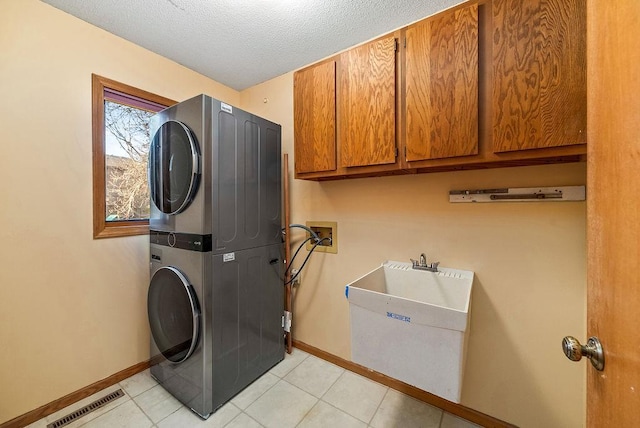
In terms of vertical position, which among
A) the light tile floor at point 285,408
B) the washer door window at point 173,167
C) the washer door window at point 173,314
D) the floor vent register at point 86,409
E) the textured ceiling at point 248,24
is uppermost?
the textured ceiling at point 248,24

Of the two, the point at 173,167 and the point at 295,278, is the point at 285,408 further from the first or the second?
the point at 173,167

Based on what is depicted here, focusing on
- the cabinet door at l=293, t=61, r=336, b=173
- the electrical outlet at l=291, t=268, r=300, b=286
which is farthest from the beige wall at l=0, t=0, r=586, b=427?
the electrical outlet at l=291, t=268, r=300, b=286

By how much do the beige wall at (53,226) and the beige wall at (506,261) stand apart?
6.08 ft

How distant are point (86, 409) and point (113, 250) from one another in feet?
3.26

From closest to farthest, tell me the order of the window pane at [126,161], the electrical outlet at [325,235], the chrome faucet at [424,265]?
1. the chrome faucet at [424,265]
2. the window pane at [126,161]
3. the electrical outlet at [325,235]

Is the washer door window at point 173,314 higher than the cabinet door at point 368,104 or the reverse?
the reverse

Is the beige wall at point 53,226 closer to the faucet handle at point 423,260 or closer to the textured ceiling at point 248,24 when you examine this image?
the textured ceiling at point 248,24

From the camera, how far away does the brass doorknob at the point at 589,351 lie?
22.0 inches

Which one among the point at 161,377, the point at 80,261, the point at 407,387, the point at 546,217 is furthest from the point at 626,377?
the point at 80,261

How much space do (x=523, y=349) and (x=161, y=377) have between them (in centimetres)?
234

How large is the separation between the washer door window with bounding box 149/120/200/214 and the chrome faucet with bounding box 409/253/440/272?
57.5 inches

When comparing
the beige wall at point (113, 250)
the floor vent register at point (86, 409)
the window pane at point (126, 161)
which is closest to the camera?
the beige wall at point (113, 250)

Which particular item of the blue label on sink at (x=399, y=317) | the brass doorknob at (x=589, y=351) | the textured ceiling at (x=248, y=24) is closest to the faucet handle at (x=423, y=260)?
the blue label on sink at (x=399, y=317)

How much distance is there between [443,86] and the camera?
123cm
